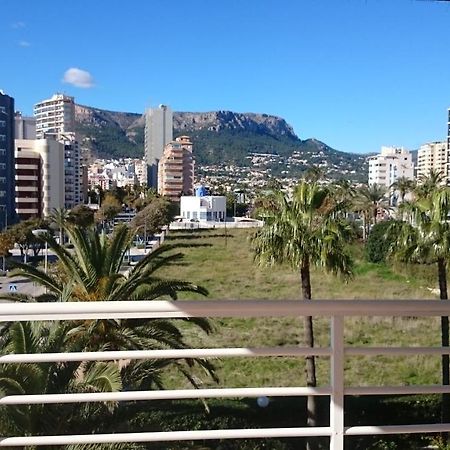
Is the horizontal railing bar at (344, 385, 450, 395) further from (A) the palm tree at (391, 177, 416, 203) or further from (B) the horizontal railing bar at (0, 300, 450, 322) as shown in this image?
(A) the palm tree at (391, 177, 416, 203)

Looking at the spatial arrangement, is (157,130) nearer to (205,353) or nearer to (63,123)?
(63,123)

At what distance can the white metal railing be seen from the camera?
3.07 ft

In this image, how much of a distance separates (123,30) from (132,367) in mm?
5328

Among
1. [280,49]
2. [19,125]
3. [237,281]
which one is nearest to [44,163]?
[19,125]

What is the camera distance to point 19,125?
22703mm

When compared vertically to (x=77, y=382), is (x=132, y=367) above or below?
below

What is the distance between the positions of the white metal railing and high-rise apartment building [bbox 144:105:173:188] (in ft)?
86.5

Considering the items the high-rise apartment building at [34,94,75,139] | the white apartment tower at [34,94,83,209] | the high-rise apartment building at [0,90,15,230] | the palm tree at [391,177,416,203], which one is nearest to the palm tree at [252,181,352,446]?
the palm tree at [391,177,416,203]

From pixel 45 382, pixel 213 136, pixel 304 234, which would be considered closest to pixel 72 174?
pixel 213 136

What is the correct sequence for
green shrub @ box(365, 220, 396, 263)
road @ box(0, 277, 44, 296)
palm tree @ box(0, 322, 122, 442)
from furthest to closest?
1. green shrub @ box(365, 220, 396, 263)
2. road @ box(0, 277, 44, 296)
3. palm tree @ box(0, 322, 122, 442)

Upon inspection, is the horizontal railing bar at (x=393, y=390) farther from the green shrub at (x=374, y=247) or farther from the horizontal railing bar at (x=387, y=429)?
the green shrub at (x=374, y=247)

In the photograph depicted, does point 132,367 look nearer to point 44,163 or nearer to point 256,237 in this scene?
point 256,237

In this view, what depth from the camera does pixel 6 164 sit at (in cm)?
1877

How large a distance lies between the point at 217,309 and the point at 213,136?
1449 inches
